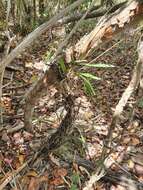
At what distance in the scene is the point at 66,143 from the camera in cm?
249

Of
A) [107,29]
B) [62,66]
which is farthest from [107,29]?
[62,66]

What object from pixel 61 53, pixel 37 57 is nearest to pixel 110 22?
pixel 61 53

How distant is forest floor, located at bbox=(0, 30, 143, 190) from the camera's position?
220 cm

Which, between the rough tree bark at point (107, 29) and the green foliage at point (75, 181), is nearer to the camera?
the rough tree bark at point (107, 29)

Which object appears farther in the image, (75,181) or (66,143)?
(66,143)

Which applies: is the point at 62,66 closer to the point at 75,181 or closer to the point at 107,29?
the point at 107,29

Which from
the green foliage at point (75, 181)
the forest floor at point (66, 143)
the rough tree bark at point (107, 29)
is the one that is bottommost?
the green foliage at point (75, 181)

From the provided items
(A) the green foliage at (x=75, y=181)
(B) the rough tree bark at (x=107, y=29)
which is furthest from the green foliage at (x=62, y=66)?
(A) the green foliage at (x=75, y=181)

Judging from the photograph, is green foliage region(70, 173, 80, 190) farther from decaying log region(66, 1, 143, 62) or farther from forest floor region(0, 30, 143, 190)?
decaying log region(66, 1, 143, 62)

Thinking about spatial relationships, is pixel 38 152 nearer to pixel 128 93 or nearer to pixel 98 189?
pixel 98 189

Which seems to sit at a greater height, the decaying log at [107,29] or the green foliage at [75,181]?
the decaying log at [107,29]

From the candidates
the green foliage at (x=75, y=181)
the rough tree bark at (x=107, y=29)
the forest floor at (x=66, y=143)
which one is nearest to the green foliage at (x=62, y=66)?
the rough tree bark at (x=107, y=29)

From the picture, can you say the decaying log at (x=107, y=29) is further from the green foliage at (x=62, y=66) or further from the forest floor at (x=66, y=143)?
the forest floor at (x=66, y=143)

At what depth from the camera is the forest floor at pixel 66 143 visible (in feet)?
7.23
